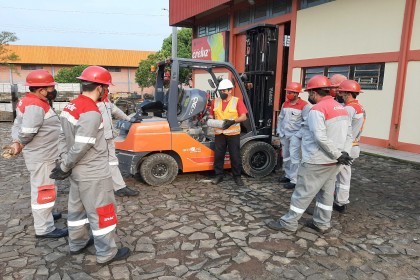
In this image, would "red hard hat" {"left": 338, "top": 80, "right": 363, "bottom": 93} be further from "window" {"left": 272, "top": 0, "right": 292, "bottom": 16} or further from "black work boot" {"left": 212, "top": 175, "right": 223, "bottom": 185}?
"window" {"left": 272, "top": 0, "right": 292, "bottom": 16}

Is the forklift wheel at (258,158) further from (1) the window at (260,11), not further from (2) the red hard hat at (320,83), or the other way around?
(1) the window at (260,11)

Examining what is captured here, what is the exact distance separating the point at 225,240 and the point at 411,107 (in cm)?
697

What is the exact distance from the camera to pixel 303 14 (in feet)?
36.4

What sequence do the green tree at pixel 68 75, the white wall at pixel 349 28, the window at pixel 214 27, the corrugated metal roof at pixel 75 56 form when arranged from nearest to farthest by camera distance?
the white wall at pixel 349 28
the window at pixel 214 27
the green tree at pixel 68 75
the corrugated metal roof at pixel 75 56

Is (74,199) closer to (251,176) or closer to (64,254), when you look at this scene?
(64,254)

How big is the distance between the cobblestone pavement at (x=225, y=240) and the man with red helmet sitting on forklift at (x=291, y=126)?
0.40 m

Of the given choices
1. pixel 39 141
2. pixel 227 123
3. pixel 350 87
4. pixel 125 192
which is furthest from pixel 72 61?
pixel 350 87

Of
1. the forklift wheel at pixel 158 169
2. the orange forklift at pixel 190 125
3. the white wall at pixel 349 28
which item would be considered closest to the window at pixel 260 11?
the white wall at pixel 349 28

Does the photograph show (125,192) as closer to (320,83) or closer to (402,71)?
(320,83)

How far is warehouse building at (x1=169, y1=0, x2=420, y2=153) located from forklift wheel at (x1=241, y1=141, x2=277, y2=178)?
6.19ft

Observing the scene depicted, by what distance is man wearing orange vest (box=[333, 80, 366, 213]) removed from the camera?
4.44 metres

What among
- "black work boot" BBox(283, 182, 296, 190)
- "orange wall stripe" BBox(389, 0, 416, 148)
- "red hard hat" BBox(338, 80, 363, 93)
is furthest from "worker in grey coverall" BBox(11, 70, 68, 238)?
"orange wall stripe" BBox(389, 0, 416, 148)

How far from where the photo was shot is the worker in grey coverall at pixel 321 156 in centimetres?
362

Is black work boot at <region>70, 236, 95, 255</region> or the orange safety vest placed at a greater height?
the orange safety vest
